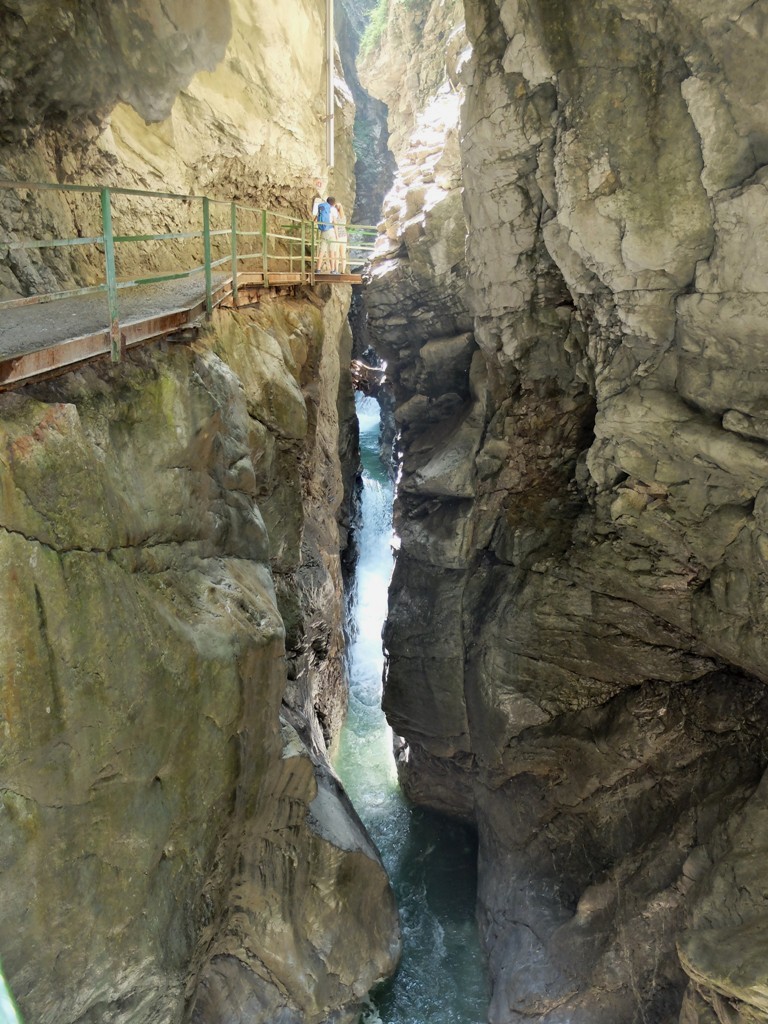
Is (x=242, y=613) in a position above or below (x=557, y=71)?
below

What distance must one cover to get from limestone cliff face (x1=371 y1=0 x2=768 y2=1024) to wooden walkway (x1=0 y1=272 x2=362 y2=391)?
14.0 feet

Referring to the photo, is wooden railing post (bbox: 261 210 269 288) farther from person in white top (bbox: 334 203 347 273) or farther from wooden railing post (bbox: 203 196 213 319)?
person in white top (bbox: 334 203 347 273)

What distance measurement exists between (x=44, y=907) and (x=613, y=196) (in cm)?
836

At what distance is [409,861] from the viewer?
12.0 metres

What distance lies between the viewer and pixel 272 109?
1131cm

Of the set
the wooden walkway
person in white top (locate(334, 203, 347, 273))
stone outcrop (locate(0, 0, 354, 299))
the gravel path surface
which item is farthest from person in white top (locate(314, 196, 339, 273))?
the gravel path surface

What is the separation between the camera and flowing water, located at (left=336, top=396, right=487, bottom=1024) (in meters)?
9.54

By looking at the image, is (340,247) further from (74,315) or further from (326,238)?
(74,315)

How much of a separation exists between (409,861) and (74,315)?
407 inches

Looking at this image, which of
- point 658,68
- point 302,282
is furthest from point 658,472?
point 302,282

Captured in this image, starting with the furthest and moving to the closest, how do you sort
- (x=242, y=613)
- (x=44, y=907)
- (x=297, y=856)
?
(x=297, y=856) → (x=242, y=613) → (x=44, y=907)

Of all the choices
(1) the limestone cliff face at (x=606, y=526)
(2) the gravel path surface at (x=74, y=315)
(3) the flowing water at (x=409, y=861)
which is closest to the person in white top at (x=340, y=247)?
(1) the limestone cliff face at (x=606, y=526)

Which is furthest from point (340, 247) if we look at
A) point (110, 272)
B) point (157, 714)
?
point (157, 714)

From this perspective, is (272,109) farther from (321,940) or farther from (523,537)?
(321,940)
